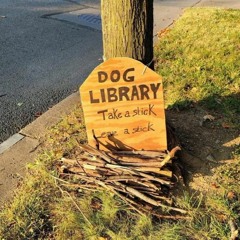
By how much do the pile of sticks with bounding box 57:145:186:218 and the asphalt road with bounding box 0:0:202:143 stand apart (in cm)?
111

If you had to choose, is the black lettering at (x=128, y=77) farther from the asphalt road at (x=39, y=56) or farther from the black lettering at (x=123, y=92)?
the asphalt road at (x=39, y=56)

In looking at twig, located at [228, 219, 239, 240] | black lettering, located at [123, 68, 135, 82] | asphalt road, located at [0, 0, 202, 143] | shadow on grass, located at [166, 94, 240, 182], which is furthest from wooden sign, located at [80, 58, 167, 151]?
asphalt road, located at [0, 0, 202, 143]

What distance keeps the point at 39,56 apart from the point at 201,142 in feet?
9.65

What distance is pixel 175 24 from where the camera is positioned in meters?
6.02

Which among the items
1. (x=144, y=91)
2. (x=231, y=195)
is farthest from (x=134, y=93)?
(x=231, y=195)

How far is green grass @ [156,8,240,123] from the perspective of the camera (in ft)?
11.2

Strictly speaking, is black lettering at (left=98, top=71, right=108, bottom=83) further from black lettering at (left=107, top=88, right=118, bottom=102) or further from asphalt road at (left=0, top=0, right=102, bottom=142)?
asphalt road at (left=0, top=0, right=102, bottom=142)

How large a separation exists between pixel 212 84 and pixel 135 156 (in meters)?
1.67

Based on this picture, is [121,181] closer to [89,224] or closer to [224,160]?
[89,224]

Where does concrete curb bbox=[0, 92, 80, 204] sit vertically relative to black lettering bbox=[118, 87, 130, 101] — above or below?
below

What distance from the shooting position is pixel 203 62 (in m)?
4.21

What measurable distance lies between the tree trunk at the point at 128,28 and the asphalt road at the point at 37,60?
139 centimetres

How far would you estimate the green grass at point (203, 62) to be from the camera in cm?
342

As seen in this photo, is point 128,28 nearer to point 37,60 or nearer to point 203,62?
point 203,62
